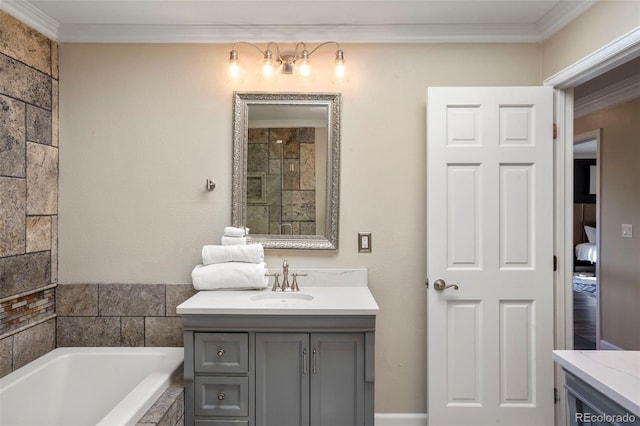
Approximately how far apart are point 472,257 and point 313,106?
1320 millimetres

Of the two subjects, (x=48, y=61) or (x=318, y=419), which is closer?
(x=318, y=419)

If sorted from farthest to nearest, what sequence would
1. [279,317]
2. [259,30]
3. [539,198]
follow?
[259,30], [539,198], [279,317]

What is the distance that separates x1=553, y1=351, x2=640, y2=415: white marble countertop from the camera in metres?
1.06

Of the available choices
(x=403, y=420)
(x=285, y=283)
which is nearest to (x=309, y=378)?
(x=285, y=283)

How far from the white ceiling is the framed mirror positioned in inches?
15.7

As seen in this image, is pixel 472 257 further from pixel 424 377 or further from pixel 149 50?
pixel 149 50

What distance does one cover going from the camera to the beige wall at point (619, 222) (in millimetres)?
3379

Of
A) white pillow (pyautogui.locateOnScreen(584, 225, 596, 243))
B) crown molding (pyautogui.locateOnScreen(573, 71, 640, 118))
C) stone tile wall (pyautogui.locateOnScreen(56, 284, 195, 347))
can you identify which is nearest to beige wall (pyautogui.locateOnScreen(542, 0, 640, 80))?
crown molding (pyautogui.locateOnScreen(573, 71, 640, 118))

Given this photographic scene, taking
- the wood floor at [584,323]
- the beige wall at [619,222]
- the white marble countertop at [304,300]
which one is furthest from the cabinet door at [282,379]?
the wood floor at [584,323]

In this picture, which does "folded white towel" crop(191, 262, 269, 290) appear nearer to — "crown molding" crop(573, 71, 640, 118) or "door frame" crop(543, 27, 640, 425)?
"door frame" crop(543, 27, 640, 425)

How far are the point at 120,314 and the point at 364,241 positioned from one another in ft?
5.21

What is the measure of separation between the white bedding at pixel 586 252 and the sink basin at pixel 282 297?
256 inches

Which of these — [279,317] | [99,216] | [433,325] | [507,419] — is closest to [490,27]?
[433,325]

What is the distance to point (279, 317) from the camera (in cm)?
196
